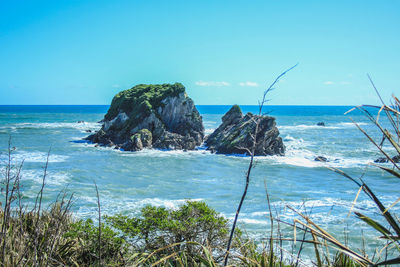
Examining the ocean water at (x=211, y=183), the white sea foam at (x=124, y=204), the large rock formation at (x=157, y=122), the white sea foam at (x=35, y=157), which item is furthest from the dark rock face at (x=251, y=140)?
the white sea foam at (x=124, y=204)

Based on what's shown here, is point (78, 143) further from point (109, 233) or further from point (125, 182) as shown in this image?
point (109, 233)

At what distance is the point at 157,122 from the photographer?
36.5m

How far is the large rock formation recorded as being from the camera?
34375 millimetres

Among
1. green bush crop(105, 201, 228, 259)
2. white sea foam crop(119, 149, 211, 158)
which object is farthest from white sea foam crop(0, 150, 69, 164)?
green bush crop(105, 201, 228, 259)

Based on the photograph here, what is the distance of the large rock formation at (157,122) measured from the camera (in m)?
34.4

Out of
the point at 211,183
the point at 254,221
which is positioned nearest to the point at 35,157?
the point at 211,183

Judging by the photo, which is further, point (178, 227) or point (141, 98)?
point (141, 98)

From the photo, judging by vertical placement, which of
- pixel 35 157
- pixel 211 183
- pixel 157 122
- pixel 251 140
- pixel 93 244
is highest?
pixel 157 122

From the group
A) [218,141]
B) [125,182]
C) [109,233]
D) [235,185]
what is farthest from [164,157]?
A: [109,233]

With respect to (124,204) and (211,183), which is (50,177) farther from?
(211,183)

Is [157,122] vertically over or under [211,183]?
over

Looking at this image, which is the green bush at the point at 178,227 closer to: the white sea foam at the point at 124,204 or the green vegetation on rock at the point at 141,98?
Answer: the white sea foam at the point at 124,204

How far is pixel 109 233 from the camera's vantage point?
19.0 feet

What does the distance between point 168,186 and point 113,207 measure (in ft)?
16.1
